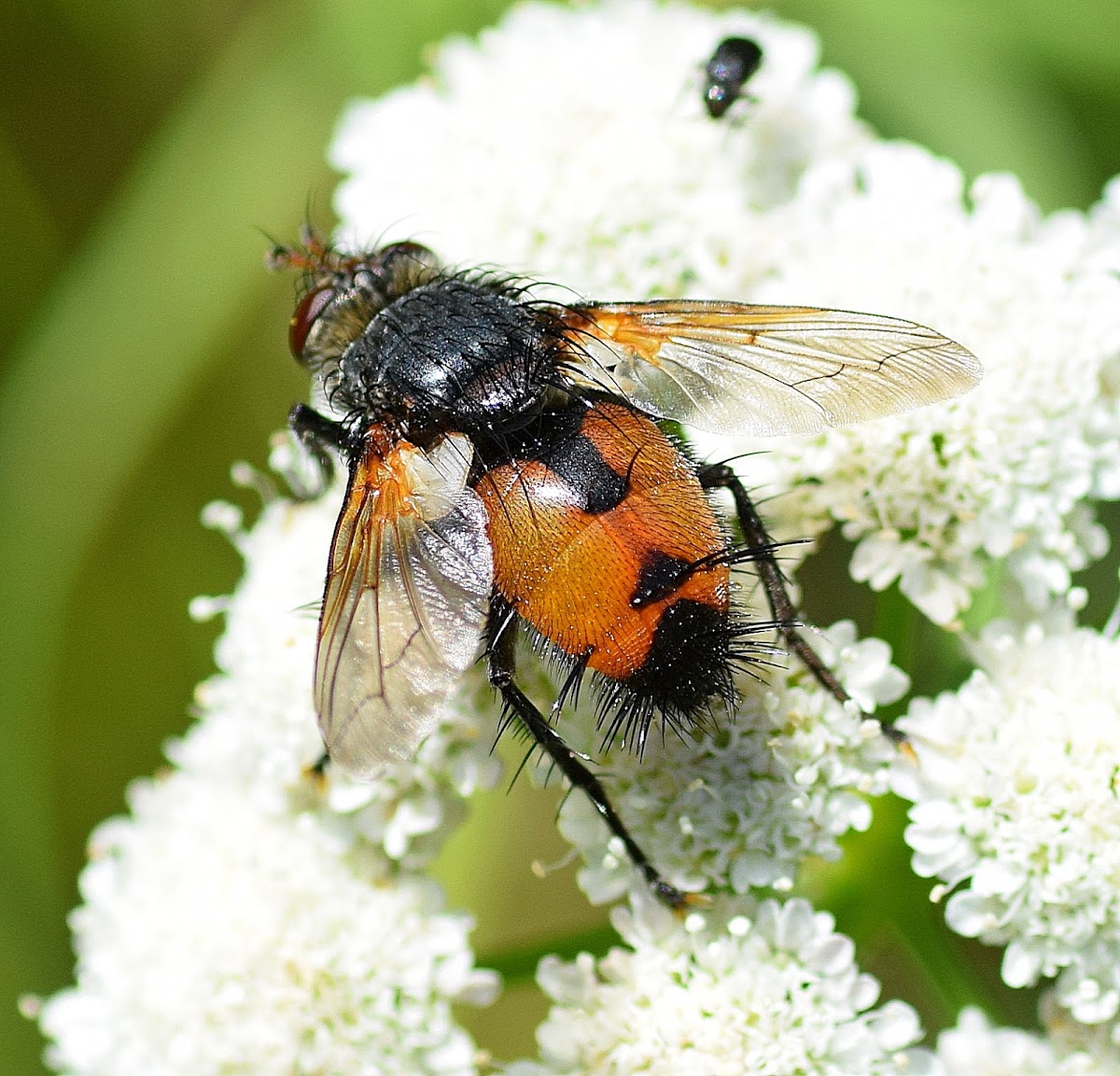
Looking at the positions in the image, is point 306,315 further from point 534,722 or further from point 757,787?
point 757,787

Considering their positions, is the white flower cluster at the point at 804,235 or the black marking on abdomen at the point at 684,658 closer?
the black marking on abdomen at the point at 684,658

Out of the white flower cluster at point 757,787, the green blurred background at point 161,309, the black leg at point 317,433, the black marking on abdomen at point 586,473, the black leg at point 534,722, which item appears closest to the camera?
the black marking on abdomen at point 586,473

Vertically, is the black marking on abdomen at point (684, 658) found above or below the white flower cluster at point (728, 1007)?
A: above

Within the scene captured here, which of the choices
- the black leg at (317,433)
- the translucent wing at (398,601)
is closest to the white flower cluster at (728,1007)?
the translucent wing at (398,601)

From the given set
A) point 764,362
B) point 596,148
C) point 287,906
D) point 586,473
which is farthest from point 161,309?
point 586,473

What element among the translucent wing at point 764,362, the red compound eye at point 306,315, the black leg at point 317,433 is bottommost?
the translucent wing at point 764,362

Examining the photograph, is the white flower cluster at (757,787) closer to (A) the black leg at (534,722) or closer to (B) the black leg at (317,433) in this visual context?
(A) the black leg at (534,722)

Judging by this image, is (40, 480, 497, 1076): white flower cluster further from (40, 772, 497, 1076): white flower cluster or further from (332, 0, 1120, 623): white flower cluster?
(332, 0, 1120, 623): white flower cluster
